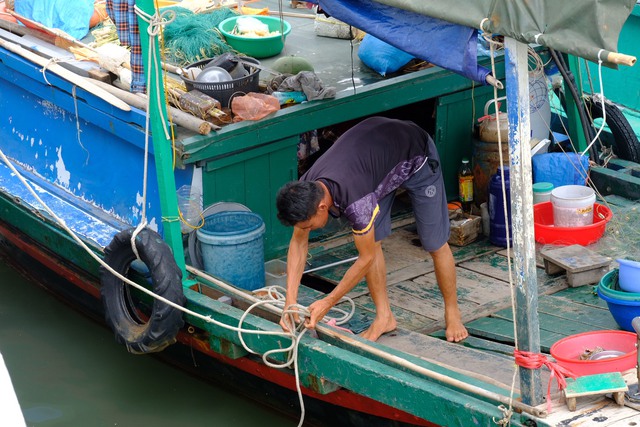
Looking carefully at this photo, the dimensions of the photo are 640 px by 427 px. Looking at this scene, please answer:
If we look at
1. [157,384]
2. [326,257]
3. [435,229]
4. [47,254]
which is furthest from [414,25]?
[47,254]

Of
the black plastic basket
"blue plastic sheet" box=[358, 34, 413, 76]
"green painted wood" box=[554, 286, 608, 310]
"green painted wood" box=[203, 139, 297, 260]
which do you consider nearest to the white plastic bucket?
"green painted wood" box=[554, 286, 608, 310]

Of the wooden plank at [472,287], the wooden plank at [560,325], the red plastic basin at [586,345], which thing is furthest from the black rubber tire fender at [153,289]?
the red plastic basin at [586,345]

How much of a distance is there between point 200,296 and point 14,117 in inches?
111

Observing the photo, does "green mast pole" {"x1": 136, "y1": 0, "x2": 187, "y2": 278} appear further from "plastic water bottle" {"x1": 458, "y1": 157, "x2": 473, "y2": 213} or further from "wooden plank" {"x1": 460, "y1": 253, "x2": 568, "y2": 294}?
"plastic water bottle" {"x1": 458, "y1": 157, "x2": 473, "y2": 213}

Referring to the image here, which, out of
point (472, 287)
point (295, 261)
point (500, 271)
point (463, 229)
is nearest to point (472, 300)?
point (472, 287)

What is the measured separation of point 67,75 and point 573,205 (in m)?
3.35

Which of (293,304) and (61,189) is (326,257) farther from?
(61,189)

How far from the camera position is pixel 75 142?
22.4 ft

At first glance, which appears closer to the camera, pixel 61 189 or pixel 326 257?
pixel 326 257

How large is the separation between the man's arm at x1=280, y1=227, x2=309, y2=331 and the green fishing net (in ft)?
6.72

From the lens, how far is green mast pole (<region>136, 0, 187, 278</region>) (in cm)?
525

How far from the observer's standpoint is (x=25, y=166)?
7.57m

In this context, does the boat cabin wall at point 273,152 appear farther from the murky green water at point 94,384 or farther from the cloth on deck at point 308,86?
the murky green water at point 94,384

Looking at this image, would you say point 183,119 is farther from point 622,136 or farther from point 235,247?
point 622,136
